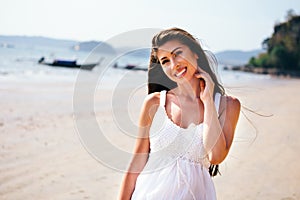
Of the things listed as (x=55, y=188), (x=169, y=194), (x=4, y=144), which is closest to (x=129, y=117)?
(x=169, y=194)

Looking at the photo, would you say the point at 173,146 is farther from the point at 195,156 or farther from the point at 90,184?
the point at 90,184

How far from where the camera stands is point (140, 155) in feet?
6.45

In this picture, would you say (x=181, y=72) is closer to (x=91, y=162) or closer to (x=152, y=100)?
(x=152, y=100)

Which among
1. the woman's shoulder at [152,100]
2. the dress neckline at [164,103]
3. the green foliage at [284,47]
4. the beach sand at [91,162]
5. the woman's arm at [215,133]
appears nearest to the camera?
the woman's arm at [215,133]

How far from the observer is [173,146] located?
185 cm

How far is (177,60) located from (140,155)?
21.1 inches

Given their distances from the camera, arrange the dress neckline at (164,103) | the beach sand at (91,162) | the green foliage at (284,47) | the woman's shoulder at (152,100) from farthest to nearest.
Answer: the green foliage at (284,47) → the beach sand at (91,162) → the woman's shoulder at (152,100) → the dress neckline at (164,103)

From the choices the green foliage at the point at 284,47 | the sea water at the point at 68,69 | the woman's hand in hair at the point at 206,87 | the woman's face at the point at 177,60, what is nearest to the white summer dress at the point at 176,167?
the woman's hand in hair at the point at 206,87

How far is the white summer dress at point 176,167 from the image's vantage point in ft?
5.88

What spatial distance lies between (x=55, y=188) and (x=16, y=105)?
24.2 feet

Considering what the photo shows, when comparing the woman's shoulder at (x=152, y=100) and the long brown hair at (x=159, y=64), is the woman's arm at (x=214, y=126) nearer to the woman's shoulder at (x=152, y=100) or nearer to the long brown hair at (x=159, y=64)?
the long brown hair at (x=159, y=64)

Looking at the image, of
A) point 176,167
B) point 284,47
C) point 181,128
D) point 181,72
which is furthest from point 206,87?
point 284,47

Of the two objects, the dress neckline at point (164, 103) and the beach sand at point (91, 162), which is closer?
the dress neckline at point (164, 103)

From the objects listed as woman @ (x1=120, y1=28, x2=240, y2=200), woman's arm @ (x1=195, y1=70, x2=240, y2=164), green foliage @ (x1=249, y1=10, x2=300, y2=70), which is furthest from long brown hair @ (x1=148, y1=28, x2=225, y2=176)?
green foliage @ (x1=249, y1=10, x2=300, y2=70)
